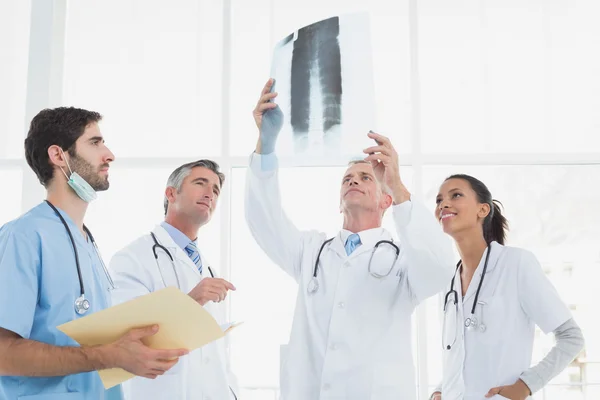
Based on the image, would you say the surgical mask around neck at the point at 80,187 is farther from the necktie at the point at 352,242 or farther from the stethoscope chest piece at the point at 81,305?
the necktie at the point at 352,242

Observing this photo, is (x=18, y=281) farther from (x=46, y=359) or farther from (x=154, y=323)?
(x=154, y=323)

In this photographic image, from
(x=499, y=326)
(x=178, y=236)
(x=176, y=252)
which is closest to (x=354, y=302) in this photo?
(x=499, y=326)

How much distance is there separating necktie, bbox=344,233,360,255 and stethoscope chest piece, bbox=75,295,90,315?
0.90m

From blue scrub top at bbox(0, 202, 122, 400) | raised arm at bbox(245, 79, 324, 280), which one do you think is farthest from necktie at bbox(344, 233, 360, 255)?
blue scrub top at bbox(0, 202, 122, 400)

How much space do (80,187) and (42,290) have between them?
0.30m

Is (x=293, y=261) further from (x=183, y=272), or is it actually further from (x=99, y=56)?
(x=99, y=56)

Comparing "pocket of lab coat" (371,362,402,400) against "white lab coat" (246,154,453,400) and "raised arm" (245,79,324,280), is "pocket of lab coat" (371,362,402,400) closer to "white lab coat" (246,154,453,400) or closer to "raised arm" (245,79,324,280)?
"white lab coat" (246,154,453,400)

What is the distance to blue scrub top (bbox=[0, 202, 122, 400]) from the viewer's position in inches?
56.4

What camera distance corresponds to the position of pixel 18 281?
145cm

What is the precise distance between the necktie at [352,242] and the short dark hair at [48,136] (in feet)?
3.03

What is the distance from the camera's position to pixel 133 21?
4398 millimetres

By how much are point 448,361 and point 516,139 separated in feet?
7.45

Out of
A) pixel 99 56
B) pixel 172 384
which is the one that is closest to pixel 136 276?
pixel 172 384

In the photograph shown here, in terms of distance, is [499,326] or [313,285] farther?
[499,326]
